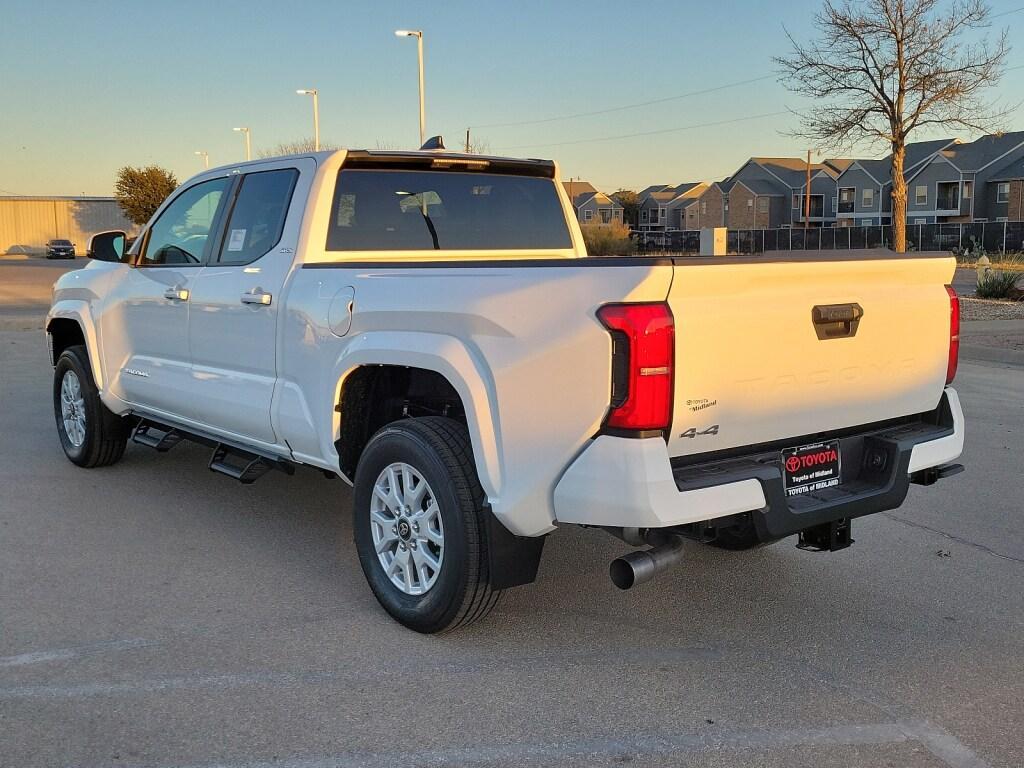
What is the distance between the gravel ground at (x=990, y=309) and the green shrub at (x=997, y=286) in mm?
287

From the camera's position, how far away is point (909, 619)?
4289 mm

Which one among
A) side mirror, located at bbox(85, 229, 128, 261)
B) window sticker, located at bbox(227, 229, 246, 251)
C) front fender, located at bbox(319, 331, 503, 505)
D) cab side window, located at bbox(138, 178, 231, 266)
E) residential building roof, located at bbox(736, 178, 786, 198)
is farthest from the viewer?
residential building roof, located at bbox(736, 178, 786, 198)

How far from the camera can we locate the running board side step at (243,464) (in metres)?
5.12

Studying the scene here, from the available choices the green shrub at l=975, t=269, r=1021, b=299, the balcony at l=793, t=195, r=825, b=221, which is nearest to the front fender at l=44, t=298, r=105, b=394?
the green shrub at l=975, t=269, r=1021, b=299

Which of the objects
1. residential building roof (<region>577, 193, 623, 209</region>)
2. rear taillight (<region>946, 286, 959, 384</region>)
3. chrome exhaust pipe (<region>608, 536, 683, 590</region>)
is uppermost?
residential building roof (<region>577, 193, 623, 209</region>)

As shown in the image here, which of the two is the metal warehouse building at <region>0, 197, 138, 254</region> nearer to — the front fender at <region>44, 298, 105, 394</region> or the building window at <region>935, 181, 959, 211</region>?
the building window at <region>935, 181, 959, 211</region>

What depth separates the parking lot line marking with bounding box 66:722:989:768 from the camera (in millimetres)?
3135

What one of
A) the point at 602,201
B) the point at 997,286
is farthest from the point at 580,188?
the point at 997,286

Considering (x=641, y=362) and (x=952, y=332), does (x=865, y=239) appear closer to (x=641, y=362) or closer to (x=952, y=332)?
(x=952, y=332)

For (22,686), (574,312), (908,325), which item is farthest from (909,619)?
(22,686)

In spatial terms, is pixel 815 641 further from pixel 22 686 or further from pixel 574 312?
pixel 22 686

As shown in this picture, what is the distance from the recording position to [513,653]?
397 cm

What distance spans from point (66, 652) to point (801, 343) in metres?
3.08

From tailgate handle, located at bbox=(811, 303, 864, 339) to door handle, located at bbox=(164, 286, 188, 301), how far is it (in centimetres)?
349
